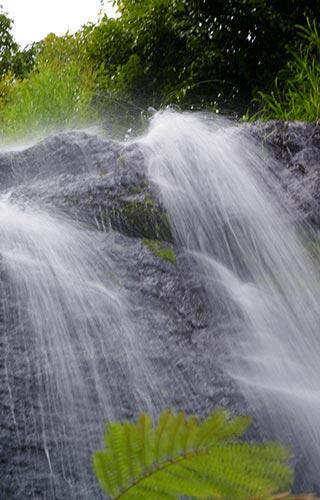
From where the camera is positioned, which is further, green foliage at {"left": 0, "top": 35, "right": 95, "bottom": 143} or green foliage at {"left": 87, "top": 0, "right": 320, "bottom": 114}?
green foliage at {"left": 87, "top": 0, "right": 320, "bottom": 114}

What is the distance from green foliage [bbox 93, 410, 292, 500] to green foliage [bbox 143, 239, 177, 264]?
257 centimetres

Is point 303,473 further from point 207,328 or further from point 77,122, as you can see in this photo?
point 77,122

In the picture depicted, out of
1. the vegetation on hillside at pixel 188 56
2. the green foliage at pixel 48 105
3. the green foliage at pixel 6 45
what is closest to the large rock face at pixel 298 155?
the green foliage at pixel 48 105

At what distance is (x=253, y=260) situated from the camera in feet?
12.2

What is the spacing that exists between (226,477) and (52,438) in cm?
146

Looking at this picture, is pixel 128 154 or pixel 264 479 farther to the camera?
pixel 128 154

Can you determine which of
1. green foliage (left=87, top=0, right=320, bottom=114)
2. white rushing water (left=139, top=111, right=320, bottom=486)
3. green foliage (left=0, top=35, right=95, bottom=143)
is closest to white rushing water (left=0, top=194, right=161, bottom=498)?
white rushing water (left=139, top=111, right=320, bottom=486)

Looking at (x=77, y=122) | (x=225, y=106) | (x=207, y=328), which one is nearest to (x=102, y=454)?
(x=207, y=328)

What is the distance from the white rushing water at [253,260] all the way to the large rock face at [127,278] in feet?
0.30

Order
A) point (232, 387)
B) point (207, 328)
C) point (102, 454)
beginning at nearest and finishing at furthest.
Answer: point (102, 454) → point (232, 387) → point (207, 328)

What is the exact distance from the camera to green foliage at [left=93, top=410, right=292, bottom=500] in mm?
912

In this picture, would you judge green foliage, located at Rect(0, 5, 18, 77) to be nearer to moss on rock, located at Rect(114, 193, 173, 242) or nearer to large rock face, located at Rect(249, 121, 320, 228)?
large rock face, located at Rect(249, 121, 320, 228)

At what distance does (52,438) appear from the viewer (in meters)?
2.28

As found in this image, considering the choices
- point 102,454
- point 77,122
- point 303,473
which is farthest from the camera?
point 77,122
